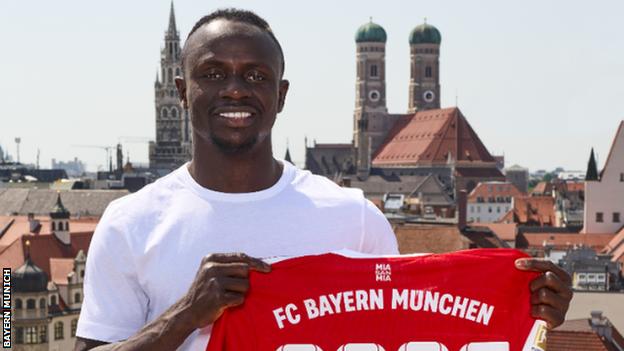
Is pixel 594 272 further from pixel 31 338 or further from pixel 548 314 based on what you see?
pixel 548 314

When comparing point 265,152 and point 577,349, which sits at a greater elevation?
point 265,152

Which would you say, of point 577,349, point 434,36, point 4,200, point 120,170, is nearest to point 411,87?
point 434,36

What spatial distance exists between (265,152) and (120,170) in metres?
107

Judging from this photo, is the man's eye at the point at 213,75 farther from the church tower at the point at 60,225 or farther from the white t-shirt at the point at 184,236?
the church tower at the point at 60,225

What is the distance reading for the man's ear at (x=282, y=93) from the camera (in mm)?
3973

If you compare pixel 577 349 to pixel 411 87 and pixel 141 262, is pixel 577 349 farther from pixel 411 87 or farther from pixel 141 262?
pixel 411 87

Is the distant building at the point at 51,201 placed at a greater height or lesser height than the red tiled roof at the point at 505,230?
greater

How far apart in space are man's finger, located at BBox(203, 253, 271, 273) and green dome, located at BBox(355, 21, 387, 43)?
383 feet

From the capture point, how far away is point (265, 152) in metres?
3.85

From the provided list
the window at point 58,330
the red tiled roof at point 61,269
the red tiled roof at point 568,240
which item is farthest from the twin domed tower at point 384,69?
the window at point 58,330

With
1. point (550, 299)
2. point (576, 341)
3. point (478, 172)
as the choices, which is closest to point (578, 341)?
point (576, 341)

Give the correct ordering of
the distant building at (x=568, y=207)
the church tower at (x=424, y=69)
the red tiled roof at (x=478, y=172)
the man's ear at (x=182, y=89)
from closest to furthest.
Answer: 1. the man's ear at (x=182, y=89)
2. the distant building at (x=568, y=207)
3. the red tiled roof at (x=478, y=172)
4. the church tower at (x=424, y=69)

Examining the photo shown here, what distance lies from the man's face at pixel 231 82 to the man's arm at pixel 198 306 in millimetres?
543

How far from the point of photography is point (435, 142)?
103125mm
